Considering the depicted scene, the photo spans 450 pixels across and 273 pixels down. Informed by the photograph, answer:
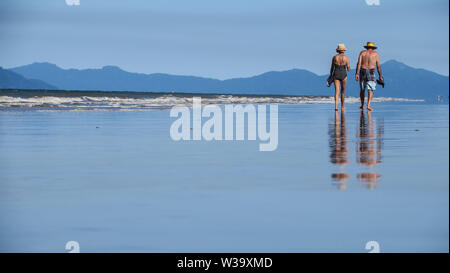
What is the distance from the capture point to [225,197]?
19.2 feet

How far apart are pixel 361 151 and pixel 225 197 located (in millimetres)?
3744

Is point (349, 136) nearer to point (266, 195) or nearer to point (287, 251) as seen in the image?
point (266, 195)

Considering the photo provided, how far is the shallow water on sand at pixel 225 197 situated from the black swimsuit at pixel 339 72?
10.5 metres

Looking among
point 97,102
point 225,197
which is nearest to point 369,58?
point 225,197

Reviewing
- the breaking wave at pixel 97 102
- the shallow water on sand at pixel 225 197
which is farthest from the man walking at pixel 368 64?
the breaking wave at pixel 97 102

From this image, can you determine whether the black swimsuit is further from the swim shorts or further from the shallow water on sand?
the shallow water on sand

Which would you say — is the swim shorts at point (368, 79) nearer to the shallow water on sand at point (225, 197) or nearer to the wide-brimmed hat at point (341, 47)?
the wide-brimmed hat at point (341, 47)

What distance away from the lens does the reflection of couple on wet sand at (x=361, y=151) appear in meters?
6.75

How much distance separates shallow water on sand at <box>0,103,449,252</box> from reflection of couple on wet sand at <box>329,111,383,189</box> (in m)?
0.02

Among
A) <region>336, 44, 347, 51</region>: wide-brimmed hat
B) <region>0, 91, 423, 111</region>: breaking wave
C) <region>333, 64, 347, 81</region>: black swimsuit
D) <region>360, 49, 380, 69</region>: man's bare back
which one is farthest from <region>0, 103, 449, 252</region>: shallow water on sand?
<region>0, 91, 423, 111</region>: breaking wave

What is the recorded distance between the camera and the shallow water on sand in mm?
4422

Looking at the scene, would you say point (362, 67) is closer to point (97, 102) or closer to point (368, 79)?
point (368, 79)
